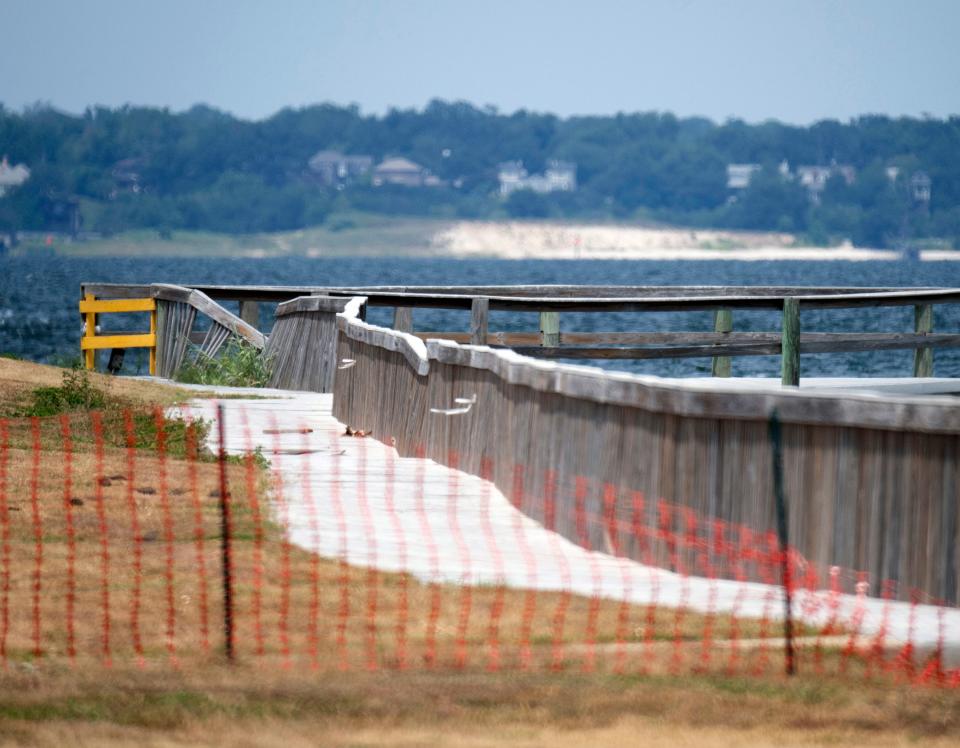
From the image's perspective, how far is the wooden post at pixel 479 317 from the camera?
16.4 meters

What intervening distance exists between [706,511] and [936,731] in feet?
8.20

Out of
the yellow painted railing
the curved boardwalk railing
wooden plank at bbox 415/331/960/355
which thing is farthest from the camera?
the yellow painted railing

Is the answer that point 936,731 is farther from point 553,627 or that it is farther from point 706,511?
point 706,511

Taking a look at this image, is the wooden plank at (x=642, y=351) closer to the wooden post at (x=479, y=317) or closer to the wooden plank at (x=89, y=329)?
the wooden post at (x=479, y=317)

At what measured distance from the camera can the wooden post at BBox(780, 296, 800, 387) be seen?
52.4ft

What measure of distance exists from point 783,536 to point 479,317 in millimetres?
8432

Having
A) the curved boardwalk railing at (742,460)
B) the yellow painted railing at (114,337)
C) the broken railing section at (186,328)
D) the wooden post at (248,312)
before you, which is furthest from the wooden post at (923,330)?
the yellow painted railing at (114,337)

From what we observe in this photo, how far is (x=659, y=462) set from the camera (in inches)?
363

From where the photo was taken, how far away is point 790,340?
1617 centimetres

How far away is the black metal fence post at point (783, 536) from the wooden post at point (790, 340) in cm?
754

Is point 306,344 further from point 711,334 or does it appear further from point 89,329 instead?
point 89,329

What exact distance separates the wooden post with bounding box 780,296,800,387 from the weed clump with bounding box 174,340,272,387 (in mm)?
7650

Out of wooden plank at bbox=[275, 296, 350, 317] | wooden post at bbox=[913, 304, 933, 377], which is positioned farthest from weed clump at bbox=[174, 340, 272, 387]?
wooden post at bbox=[913, 304, 933, 377]

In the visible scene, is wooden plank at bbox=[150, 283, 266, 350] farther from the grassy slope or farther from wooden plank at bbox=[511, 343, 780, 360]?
the grassy slope
